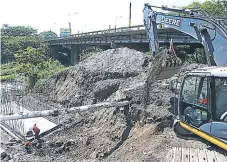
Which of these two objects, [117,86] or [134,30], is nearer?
[117,86]

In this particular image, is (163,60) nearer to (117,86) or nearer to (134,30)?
(117,86)

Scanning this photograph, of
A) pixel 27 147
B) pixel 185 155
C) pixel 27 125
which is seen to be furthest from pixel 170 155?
pixel 27 125

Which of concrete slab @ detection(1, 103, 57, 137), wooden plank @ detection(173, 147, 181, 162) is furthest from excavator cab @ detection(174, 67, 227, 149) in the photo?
concrete slab @ detection(1, 103, 57, 137)

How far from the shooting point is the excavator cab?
716cm

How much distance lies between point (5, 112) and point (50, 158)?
8.61 m

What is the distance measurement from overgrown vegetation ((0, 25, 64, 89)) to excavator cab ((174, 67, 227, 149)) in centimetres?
1768

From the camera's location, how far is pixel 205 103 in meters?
7.51

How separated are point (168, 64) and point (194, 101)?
15.6 ft

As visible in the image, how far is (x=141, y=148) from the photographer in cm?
898

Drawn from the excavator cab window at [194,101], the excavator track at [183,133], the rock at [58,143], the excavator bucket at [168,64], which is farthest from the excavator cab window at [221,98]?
the rock at [58,143]

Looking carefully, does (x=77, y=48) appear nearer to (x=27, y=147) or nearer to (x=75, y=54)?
(x=75, y=54)

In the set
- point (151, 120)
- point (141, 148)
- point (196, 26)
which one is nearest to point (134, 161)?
point (141, 148)

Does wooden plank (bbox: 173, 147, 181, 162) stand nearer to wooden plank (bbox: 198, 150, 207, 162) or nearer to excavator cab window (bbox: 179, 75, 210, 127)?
wooden plank (bbox: 198, 150, 207, 162)

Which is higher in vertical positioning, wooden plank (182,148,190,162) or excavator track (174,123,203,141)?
excavator track (174,123,203,141)
